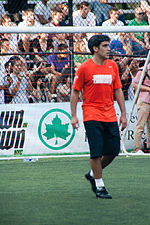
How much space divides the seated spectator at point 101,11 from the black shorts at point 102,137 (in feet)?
23.3

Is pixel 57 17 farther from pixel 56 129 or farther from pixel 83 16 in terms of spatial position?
pixel 56 129

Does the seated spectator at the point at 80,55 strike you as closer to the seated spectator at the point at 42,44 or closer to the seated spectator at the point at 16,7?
the seated spectator at the point at 42,44

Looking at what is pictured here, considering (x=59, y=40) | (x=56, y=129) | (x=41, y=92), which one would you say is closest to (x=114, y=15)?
(x=59, y=40)

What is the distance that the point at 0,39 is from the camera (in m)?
12.5

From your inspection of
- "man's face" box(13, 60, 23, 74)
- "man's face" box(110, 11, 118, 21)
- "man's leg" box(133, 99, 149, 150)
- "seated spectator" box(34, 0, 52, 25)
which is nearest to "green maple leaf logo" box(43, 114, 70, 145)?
"man's face" box(13, 60, 23, 74)

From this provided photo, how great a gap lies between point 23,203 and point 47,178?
91.3 inches

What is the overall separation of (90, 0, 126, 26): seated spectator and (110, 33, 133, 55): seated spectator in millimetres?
990

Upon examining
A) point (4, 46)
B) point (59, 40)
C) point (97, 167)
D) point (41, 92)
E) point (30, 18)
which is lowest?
point (97, 167)

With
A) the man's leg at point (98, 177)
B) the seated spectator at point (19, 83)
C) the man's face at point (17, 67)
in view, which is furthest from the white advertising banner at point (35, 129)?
the man's leg at point (98, 177)

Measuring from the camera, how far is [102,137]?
6.93m

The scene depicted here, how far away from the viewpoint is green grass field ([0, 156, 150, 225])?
550 centimetres

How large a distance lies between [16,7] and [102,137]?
7289 millimetres

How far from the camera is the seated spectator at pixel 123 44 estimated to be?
1273 centimetres

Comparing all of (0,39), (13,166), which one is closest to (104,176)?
(13,166)
